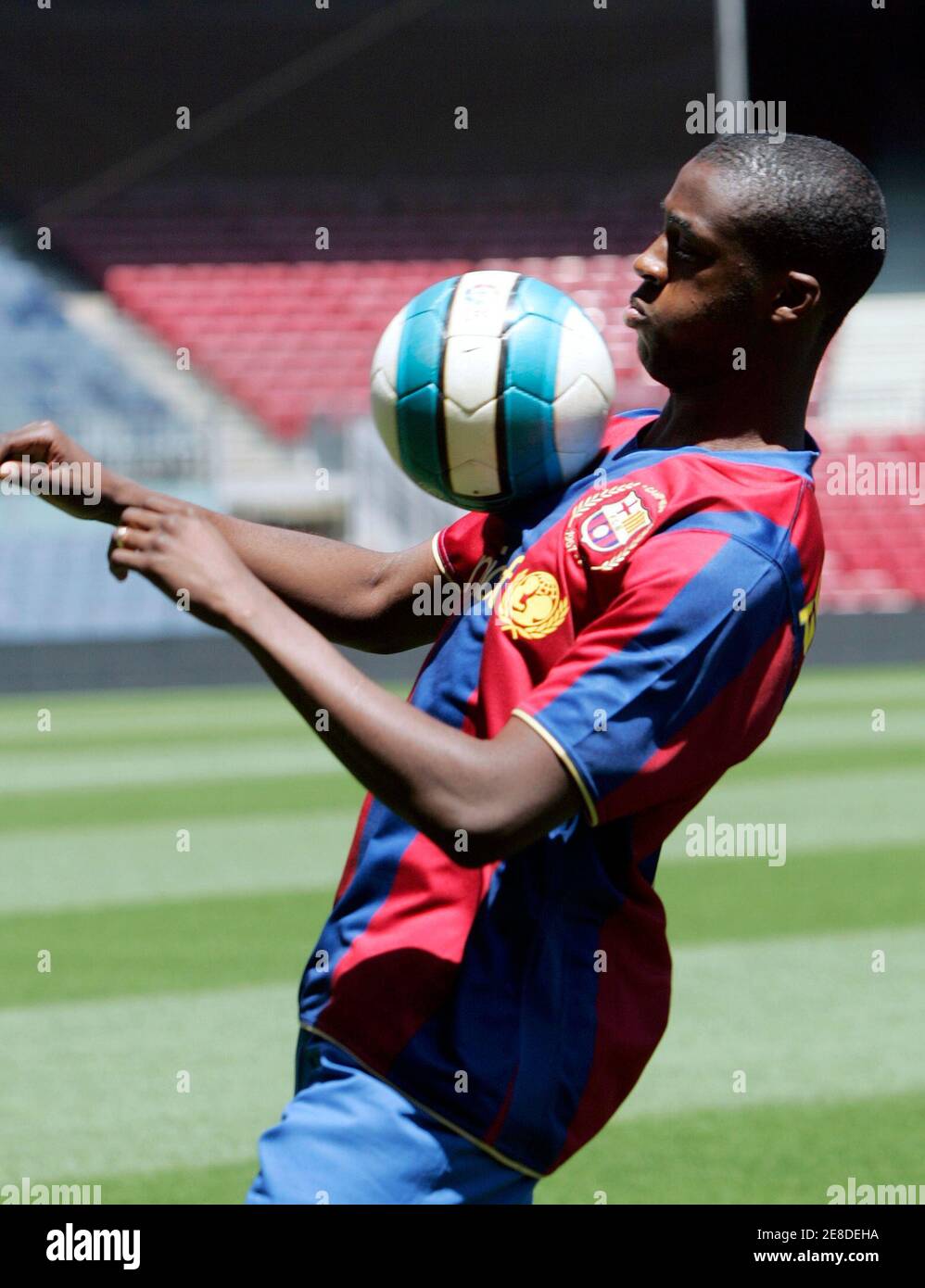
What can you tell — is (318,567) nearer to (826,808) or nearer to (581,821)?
(581,821)

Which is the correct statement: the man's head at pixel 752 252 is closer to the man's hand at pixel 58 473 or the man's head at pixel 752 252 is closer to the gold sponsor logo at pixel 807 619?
the gold sponsor logo at pixel 807 619

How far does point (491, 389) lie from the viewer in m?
2.37

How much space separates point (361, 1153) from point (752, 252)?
117cm

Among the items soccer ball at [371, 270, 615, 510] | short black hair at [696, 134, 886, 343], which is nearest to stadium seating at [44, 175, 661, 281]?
soccer ball at [371, 270, 615, 510]

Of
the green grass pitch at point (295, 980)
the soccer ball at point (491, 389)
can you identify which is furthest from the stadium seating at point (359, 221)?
the soccer ball at point (491, 389)

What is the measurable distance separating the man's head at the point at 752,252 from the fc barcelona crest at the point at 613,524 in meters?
0.21

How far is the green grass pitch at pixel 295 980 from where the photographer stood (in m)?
4.23

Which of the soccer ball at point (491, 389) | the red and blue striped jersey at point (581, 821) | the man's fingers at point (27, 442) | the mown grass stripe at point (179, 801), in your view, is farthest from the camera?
the mown grass stripe at point (179, 801)

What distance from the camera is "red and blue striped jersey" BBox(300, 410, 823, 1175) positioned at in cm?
199

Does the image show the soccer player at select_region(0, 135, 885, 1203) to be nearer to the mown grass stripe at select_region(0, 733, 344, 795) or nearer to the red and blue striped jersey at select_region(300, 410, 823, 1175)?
the red and blue striped jersey at select_region(300, 410, 823, 1175)

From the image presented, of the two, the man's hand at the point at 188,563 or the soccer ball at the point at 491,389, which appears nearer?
the man's hand at the point at 188,563

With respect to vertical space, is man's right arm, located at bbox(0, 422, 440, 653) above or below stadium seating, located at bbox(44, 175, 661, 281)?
below

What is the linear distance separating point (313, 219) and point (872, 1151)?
22.9 m

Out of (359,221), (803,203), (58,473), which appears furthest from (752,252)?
(359,221)
